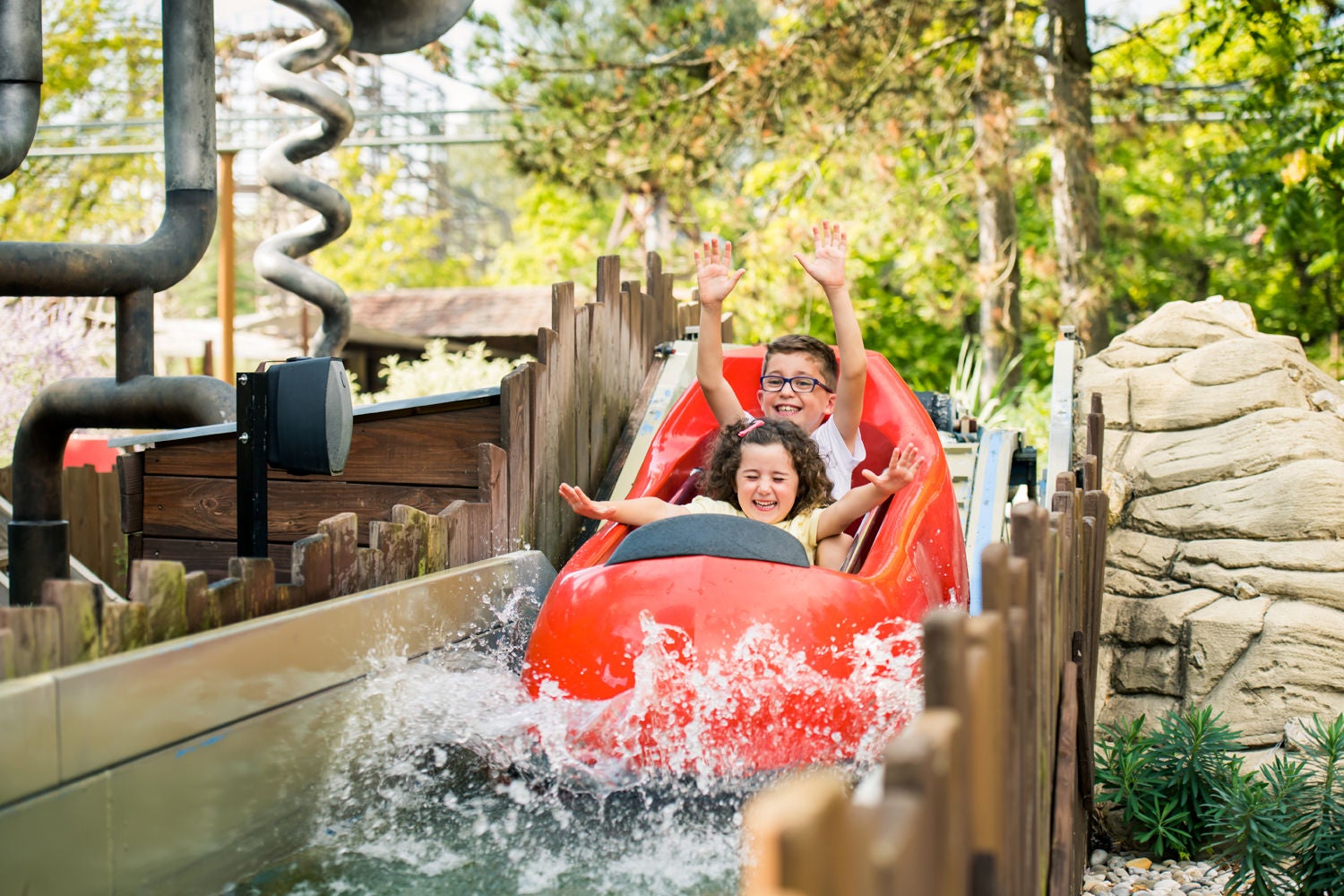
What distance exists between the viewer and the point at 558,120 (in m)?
10.5

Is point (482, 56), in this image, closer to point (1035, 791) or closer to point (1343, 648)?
point (1343, 648)

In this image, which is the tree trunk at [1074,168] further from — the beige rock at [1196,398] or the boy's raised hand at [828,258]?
the boy's raised hand at [828,258]

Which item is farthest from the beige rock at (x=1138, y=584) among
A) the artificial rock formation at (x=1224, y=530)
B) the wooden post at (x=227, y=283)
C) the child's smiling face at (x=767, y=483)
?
the wooden post at (x=227, y=283)

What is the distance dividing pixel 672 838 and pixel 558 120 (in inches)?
348

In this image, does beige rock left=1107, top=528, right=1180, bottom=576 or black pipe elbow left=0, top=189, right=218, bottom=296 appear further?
beige rock left=1107, top=528, right=1180, bottom=576

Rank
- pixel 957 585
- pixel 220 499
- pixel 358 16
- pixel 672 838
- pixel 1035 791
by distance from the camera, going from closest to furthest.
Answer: pixel 1035 791 → pixel 672 838 → pixel 957 585 → pixel 220 499 → pixel 358 16

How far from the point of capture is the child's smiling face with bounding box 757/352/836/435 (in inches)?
160

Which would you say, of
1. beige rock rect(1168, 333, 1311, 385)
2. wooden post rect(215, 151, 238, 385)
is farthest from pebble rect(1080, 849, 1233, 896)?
wooden post rect(215, 151, 238, 385)

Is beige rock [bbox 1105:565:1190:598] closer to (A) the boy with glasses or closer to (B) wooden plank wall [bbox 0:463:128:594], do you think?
(A) the boy with glasses

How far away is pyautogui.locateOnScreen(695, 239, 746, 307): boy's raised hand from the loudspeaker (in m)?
1.59

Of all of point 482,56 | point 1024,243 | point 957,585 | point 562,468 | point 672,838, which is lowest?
point 672,838

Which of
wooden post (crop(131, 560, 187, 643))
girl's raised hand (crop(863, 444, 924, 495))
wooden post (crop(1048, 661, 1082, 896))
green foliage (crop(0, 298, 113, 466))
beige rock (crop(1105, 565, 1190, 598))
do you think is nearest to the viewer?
wooden post (crop(131, 560, 187, 643))

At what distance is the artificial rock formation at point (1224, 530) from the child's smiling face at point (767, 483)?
1.44 meters

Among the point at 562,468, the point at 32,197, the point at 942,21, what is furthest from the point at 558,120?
the point at 32,197
